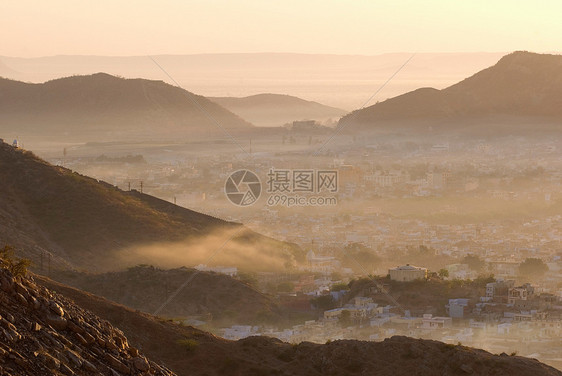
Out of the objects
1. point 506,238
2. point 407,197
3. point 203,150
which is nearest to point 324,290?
point 506,238

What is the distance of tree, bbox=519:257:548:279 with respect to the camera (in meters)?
70.4

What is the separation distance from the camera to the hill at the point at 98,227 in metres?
54.1

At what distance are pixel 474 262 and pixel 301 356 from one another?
48053mm

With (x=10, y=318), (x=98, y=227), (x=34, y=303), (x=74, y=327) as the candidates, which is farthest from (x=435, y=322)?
(x=10, y=318)

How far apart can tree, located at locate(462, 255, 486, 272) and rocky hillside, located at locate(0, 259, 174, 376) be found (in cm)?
5388

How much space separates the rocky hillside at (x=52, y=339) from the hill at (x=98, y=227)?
1154 inches

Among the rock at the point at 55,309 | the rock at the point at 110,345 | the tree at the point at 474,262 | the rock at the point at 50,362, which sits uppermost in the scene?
the rock at the point at 55,309

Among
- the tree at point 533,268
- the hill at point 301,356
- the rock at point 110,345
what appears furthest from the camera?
the tree at point 533,268

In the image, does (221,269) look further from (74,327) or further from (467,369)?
(74,327)

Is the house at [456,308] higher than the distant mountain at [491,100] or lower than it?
lower

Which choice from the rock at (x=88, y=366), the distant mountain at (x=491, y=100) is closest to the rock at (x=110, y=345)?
the rock at (x=88, y=366)

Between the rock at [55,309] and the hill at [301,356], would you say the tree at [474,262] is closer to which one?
the hill at [301,356]

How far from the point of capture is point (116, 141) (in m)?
190

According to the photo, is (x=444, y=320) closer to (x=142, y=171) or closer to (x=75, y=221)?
(x=75, y=221)
